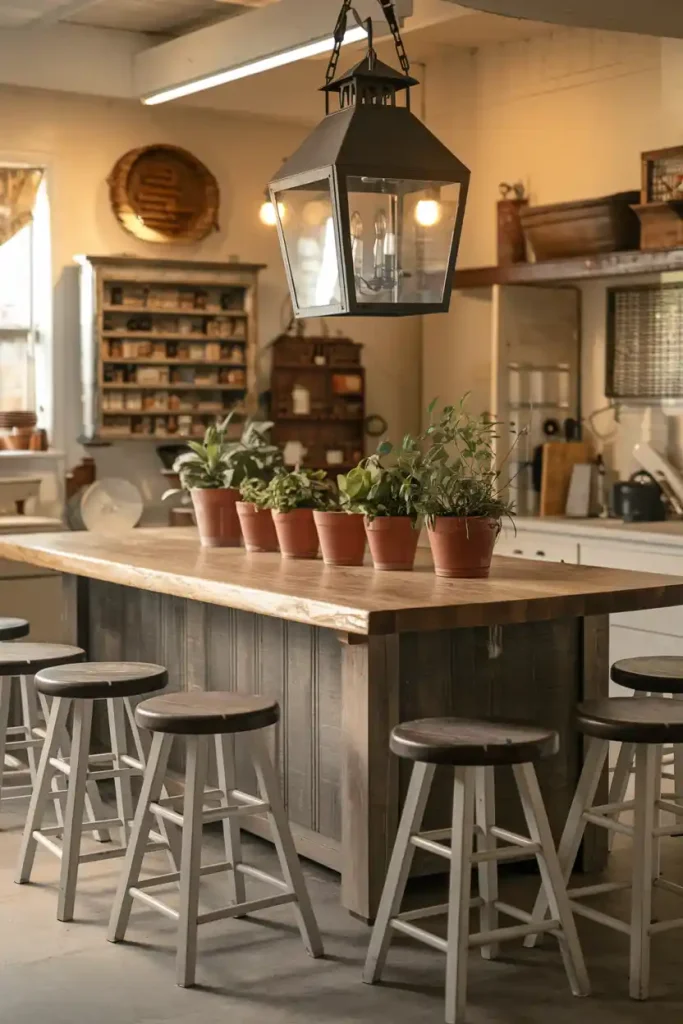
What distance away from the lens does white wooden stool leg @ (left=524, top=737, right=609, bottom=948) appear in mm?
3783

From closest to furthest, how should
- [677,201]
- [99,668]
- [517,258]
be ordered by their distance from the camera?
[99,668] → [677,201] → [517,258]

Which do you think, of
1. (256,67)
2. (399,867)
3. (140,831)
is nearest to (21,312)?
(256,67)

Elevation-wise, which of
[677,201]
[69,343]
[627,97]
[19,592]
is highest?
[627,97]

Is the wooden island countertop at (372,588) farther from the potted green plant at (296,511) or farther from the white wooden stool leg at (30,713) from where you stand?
the white wooden stool leg at (30,713)

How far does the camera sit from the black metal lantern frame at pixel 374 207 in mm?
4035

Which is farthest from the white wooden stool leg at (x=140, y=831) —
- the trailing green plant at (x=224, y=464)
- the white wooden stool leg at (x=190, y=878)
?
the trailing green plant at (x=224, y=464)

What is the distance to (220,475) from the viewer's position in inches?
207

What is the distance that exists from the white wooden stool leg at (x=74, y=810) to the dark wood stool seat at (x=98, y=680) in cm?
6

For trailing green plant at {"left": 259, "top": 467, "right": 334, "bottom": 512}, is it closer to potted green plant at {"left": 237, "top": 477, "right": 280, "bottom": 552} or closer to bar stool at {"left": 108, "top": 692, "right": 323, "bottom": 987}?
potted green plant at {"left": 237, "top": 477, "right": 280, "bottom": 552}

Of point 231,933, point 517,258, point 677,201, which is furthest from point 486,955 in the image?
point 517,258

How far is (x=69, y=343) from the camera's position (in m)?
8.05

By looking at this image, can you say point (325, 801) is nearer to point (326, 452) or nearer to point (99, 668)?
point (99, 668)

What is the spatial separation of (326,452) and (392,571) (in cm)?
415

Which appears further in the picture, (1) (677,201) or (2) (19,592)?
(2) (19,592)
